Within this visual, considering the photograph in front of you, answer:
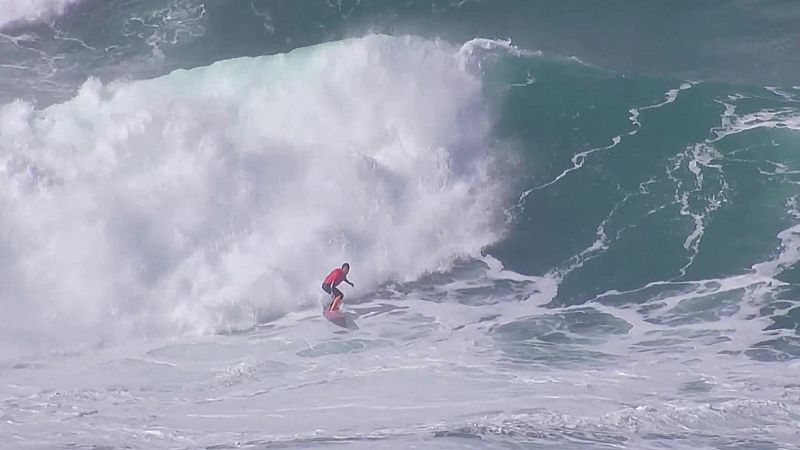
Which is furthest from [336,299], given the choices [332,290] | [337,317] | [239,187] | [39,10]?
[39,10]

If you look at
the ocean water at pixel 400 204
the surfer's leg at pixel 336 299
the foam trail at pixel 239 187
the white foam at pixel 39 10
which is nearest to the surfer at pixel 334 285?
A: the surfer's leg at pixel 336 299

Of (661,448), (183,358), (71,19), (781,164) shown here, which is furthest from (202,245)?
(781,164)

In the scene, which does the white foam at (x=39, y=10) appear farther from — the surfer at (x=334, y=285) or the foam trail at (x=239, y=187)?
the surfer at (x=334, y=285)

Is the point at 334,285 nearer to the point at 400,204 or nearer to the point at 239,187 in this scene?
the point at 400,204

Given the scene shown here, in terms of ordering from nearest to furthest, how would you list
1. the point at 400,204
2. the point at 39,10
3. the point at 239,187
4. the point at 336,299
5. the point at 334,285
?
the point at 336,299 < the point at 334,285 < the point at 239,187 < the point at 400,204 < the point at 39,10

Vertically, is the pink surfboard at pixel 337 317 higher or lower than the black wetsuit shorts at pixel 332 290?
lower
